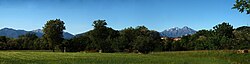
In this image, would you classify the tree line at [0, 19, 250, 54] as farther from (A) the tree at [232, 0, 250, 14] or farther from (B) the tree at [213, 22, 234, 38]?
(A) the tree at [232, 0, 250, 14]

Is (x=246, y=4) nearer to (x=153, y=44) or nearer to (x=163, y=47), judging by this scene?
(x=153, y=44)

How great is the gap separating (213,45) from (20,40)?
8833 centimetres

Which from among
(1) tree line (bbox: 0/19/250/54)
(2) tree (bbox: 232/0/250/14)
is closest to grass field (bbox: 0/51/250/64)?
(2) tree (bbox: 232/0/250/14)

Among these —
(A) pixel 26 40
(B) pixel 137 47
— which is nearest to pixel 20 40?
(A) pixel 26 40

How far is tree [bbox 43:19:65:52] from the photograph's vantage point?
6014 inches

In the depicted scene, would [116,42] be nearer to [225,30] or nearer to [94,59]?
[225,30]

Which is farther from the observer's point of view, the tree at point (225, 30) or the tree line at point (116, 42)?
the tree at point (225, 30)

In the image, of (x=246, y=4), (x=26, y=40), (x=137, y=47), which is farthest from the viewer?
(x=26, y=40)

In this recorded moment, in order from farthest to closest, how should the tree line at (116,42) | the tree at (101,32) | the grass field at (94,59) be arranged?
the tree at (101,32) < the tree line at (116,42) < the grass field at (94,59)

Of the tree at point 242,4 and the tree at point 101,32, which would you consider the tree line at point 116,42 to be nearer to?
the tree at point 101,32

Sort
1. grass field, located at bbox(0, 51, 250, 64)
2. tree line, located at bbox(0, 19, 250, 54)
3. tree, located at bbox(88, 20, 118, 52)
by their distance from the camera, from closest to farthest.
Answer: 1. grass field, located at bbox(0, 51, 250, 64)
2. tree line, located at bbox(0, 19, 250, 54)
3. tree, located at bbox(88, 20, 118, 52)

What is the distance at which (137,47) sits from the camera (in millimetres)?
151250

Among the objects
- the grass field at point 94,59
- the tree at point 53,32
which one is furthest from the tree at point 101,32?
the grass field at point 94,59

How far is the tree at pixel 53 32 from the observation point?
153 meters
